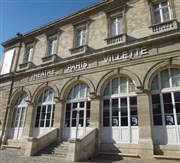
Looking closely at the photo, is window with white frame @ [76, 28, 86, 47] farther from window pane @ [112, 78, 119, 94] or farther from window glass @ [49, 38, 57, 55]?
window pane @ [112, 78, 119, 94]

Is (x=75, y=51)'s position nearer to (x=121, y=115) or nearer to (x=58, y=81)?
(x=58, y=81)

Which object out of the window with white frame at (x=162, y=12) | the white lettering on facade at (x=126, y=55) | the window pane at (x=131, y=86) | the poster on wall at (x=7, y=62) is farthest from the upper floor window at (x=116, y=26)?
the poster on wall at (x=7, y=62)

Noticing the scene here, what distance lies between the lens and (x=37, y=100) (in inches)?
515

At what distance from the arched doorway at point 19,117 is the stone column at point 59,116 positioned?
10.7 ft

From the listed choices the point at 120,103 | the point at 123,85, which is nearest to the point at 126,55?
the point at 123,85

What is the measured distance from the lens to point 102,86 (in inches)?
412

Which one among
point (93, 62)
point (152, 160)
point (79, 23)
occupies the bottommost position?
point (152, 160)

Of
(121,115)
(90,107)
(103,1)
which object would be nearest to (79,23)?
(103,1)

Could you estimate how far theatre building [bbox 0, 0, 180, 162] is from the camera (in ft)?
28.4

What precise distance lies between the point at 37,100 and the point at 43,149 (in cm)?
413

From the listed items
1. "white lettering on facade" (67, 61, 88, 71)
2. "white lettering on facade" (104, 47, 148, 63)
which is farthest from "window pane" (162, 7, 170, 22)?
"white lettering on facade" (67, 61, 88, 71)

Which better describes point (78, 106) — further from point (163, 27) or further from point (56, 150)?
point (163, 27)

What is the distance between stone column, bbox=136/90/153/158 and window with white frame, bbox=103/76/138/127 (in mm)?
410

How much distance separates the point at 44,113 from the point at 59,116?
1.69m
